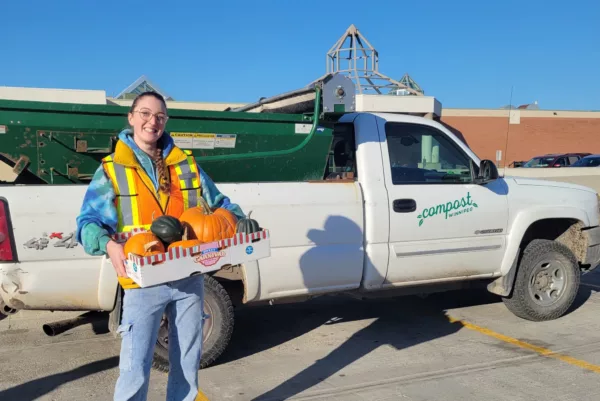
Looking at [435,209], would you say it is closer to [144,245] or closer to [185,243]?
[185,243]

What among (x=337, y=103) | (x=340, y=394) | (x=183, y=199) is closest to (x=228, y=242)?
(x=183, y=199)

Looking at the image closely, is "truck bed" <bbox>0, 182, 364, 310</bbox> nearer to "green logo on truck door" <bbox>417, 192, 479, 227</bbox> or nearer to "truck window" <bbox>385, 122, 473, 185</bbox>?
"truck window" <bbox>385, 122, 473, 185</bbox>

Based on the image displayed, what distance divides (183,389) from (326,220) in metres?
2.17

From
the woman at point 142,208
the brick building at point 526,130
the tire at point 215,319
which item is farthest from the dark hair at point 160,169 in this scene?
the brick building at point 526,130

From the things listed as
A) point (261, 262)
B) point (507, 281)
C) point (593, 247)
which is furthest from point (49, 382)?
point (593, 247)

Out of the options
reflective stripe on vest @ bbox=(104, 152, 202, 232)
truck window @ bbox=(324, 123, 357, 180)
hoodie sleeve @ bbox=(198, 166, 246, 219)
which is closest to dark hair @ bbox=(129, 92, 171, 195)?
reflective stripe on vest @ bbox=(104, 152, 202, 232)

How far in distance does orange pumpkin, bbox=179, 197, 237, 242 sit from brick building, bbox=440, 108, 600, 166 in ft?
138

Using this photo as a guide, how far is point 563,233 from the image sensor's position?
6363 mm

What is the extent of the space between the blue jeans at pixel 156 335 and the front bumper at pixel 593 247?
4.77m

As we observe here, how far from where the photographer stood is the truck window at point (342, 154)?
5.21m

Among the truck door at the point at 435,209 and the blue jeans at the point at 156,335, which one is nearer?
the blue jeans at the point at 156,335

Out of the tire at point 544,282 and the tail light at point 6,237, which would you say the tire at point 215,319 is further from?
the tire at point 544,282

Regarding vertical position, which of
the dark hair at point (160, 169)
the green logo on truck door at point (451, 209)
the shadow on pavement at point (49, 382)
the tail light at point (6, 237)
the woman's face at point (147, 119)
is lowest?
the shadow on pavement at point (49, 382)

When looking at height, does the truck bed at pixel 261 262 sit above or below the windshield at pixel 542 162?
below
